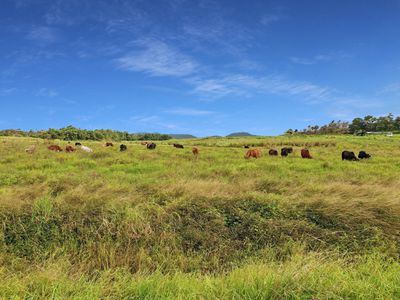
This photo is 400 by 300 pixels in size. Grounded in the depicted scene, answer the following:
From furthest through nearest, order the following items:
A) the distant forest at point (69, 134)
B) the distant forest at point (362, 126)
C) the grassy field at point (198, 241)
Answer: the distant forest at point (362, 126) < the distant forest at point (69, 134) < the grassy field at point (198, 241)

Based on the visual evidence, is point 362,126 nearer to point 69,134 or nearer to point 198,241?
point 69,134

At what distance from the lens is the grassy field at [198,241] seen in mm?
4543

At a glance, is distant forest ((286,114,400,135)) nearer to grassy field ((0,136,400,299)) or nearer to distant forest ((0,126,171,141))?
distant forest ((0,126,171,141))

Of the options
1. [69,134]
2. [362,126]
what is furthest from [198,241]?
[362,126]

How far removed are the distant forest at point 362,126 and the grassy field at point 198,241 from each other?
109412 millimetres

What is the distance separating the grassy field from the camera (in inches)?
179

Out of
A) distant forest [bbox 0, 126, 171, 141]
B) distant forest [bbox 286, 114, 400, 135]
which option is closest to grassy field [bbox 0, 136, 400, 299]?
distant forest [bbox 0, 126, 171, 141]

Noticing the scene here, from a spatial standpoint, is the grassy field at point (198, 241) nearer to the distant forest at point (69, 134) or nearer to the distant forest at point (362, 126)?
the distant forest at point (69, 134)

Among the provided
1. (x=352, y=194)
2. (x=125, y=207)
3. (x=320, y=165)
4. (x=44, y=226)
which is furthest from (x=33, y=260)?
(x=320, y=165)

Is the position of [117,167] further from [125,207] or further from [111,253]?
[111,253]

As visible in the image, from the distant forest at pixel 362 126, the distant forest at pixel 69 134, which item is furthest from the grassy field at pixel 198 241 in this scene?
the distant forest at pixel 362 126

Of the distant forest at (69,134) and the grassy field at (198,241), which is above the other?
the distant forest at (69,134)

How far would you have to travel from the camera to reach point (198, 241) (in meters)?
7.16

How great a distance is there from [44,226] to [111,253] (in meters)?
1.95
